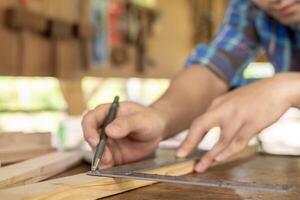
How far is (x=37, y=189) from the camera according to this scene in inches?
19.9

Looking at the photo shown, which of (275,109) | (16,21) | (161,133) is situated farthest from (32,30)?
(275,109)

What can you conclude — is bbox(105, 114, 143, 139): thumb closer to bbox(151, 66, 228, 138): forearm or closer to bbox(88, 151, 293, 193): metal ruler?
bbox(88, 151, 293, 193): metal ruler

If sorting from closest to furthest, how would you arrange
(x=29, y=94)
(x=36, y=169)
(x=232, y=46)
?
(x=36, y=169) < (x=232, y=46) < (x=29, y=94)

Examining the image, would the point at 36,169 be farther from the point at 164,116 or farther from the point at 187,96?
the point at 187,96

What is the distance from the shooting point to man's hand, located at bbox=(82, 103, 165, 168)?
0.70 metres

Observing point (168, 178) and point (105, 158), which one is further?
point (105, 158)

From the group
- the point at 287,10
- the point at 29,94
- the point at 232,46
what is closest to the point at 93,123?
the point at 287,10

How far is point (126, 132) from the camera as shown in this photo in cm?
70

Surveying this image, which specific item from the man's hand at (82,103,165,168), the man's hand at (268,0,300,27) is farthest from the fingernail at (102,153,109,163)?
the man's hand at (268,0,300,27)

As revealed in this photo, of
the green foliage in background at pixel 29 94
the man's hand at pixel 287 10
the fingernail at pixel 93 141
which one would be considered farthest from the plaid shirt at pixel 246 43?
the green foliage in background at pixel 29 94

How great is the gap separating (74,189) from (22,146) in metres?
0.35

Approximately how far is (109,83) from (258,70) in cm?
111

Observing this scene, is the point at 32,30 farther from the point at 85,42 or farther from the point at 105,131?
the point at 105,131

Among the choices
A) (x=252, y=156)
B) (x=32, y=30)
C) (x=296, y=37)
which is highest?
(x=32, y=30)
